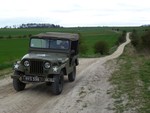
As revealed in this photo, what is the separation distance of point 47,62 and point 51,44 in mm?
2078

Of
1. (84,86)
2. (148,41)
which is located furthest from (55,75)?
(148,41)

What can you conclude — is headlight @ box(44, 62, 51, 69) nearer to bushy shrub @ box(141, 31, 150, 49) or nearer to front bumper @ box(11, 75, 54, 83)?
front bumper @ box(11, 75, 54, 83)

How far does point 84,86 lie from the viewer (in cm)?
1469

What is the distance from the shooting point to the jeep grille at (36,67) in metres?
13.1

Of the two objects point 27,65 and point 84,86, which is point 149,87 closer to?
point 84,86

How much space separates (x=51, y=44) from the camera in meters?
15.0

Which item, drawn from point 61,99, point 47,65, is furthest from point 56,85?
point 61,99

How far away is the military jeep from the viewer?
42.9 feet

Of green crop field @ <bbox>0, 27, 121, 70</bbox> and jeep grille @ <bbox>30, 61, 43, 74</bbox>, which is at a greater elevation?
jeep grille @ <bbox>30, 61, 43, 74</bbox>

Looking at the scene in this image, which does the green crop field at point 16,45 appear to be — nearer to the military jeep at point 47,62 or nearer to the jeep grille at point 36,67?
the military jeep at point 47,62

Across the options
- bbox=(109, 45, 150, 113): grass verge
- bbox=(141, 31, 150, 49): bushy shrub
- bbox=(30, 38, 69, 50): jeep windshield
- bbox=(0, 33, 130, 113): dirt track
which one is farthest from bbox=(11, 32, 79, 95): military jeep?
bbox=(141, 31, 150, 49): bushy shrub

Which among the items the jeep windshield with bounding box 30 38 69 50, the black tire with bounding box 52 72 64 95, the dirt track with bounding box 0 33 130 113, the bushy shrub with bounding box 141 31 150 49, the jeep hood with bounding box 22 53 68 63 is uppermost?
the jeep windshield with bounding box 30 38 69 50

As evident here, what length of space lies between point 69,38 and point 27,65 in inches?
108

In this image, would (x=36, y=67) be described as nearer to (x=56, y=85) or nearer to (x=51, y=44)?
(x=56, y=85)
